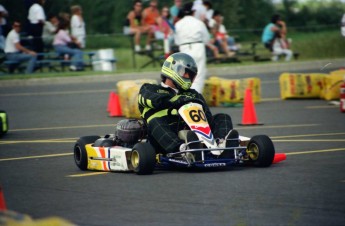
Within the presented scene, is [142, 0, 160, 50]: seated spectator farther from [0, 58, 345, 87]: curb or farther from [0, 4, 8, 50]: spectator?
[0, 4, 8, 50]: spectator

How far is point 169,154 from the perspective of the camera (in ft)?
36.7

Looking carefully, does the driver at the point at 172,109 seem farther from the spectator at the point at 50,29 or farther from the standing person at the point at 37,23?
the spectator at the point at 50,29

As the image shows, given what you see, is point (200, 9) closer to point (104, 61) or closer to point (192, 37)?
point (104, 61)

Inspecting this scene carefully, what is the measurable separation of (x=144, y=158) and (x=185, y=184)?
730mm

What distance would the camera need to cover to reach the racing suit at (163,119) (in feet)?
37.3

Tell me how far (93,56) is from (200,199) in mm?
21908

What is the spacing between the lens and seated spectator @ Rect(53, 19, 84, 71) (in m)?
28.5

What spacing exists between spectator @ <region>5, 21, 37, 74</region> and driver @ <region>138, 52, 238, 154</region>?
15506 mm

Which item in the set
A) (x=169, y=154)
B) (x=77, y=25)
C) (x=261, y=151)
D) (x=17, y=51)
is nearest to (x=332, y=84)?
(x=17, y=51)

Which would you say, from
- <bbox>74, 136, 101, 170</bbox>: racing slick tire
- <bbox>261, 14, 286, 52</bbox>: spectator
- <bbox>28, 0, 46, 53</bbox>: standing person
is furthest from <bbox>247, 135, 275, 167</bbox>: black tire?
<bbox>261, 14, 286, 52</bbox>: spectator

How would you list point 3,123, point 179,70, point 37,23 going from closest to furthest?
point 179,70 → point 3,123 → point 37,23

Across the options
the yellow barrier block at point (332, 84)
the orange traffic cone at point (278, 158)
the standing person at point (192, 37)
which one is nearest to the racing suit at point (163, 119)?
the orange traffic cone at point (278, 158)

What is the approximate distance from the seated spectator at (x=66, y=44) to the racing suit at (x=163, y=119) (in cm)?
1697

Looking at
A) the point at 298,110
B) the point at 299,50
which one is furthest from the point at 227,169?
the point at 299,50
